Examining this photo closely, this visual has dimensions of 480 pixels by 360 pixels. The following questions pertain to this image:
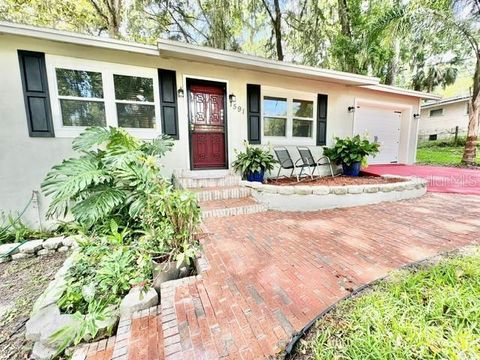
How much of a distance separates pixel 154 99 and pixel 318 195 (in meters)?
3.74

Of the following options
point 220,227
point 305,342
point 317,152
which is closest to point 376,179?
point 317,152

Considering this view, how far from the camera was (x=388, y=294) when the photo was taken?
168 centimetres

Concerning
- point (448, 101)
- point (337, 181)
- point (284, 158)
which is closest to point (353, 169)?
point (337, 181)

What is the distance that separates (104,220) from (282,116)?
15.3ft

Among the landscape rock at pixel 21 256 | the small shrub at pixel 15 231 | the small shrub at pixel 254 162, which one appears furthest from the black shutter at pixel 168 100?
the landscape rock at pixel 21 256

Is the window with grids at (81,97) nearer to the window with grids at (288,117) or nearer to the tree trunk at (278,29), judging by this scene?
the window with grids at (288,117)

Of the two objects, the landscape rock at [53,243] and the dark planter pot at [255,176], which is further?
the dark planter pot at [255,176]

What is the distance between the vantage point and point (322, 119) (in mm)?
6336

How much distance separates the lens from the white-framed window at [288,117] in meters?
5.76

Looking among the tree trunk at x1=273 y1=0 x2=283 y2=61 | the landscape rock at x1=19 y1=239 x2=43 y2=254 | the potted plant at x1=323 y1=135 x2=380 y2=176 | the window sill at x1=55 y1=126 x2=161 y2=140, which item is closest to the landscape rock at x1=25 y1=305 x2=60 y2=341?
the landscape rock at x1=19 y1=239 x2=43 y2=254

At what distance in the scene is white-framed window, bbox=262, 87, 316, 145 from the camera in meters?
5.76

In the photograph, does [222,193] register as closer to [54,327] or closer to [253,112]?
[253,112]

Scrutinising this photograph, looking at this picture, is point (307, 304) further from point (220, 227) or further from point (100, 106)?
point (100, 106)

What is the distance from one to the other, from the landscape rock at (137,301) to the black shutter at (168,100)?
354 cm
